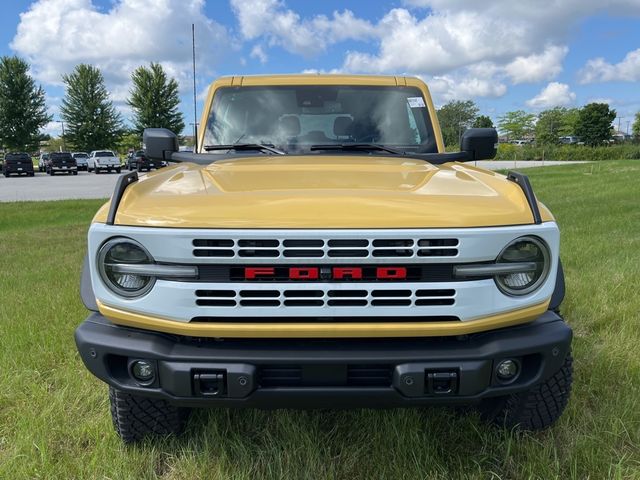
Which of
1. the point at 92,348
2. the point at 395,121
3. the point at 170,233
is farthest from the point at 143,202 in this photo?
the point at 395,121

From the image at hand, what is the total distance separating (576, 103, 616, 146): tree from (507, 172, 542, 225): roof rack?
83.1 metres

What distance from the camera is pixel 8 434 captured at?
8.93 feet

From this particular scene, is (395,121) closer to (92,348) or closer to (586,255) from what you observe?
(92,348)

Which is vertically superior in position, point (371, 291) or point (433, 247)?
point (433, 247)

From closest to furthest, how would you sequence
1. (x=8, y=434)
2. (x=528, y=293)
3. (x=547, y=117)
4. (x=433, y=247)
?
(x=433, y=247) < (x=528, y=293) < (x=8, y=434) < (x=547, y=117)

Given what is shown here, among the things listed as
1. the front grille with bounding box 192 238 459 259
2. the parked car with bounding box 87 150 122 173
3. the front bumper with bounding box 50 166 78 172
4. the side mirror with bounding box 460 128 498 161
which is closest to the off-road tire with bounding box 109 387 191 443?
the front grille with bounding box 192 238 459 259

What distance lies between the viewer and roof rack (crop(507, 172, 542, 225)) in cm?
206

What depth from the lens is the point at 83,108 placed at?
172ft

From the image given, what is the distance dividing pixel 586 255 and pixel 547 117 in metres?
87.9

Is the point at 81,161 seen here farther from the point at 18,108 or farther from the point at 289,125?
the point at 289,125

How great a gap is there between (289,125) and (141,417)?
80.2 inches

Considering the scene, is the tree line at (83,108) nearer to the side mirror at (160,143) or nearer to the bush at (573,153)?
the bush at (573,153)

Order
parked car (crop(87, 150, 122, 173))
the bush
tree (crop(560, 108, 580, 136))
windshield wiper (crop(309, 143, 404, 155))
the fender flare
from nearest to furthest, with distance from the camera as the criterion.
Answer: the fender flare < windshield wiper (crop(309, 143, 404, 155)) < parked car (crop(87, 150, 122, 173)) < the bush < tree (crop(560, 108, 580, 136))

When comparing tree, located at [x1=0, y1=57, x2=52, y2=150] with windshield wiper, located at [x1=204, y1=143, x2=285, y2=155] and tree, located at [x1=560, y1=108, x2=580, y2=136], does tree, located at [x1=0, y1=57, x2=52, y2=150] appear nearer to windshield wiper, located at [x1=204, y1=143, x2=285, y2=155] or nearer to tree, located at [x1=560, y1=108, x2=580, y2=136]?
windshield wiper, located at [x1=204, y1=143, x2=285, y2=155]
